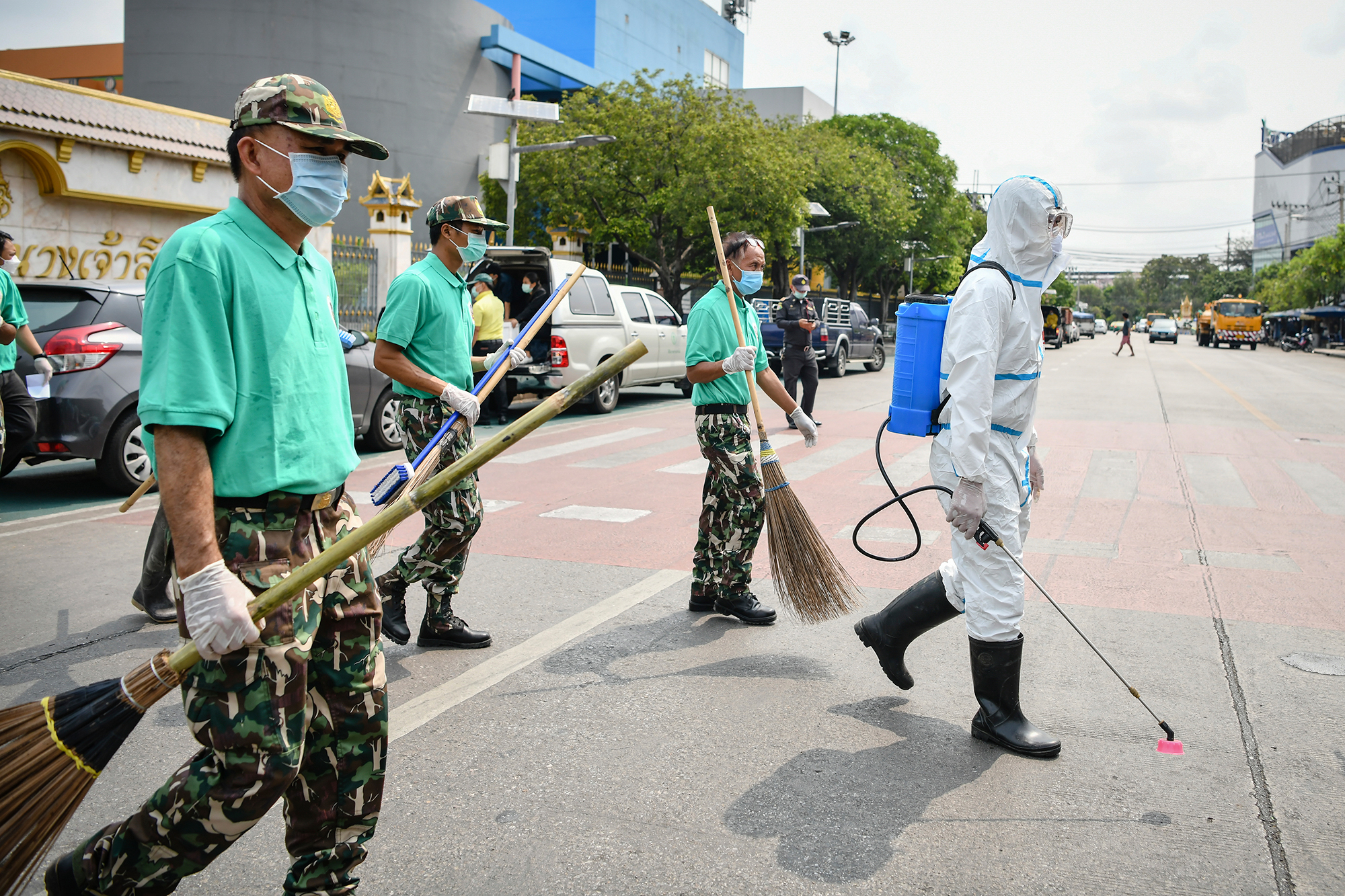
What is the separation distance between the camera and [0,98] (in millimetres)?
14539

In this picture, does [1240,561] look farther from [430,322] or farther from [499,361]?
[430,322]

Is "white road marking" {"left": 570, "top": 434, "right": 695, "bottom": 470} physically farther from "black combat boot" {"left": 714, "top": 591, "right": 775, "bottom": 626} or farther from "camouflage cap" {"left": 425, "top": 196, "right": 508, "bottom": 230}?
"camouflage cap" {"left": 425, "top": 196, "right": 508, "bottom": 230}

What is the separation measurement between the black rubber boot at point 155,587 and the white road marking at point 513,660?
5.31ft

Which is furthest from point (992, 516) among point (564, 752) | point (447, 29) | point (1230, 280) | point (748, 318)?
point (1230, 280)

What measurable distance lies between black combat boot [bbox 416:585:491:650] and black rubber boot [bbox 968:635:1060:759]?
7.40 feet

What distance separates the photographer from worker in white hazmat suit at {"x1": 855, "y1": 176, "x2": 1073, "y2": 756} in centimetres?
360

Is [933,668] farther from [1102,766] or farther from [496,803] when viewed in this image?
[496,803]

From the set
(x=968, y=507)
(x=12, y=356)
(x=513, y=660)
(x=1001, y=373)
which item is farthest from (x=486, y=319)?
(x=968, y=507)

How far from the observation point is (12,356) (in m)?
6.88

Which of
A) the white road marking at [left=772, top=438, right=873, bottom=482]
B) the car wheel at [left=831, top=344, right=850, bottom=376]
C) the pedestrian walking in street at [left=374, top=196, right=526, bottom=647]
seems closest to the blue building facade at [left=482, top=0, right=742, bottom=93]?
the car wheel at [left=831, top=344, right=850, bottom=376]

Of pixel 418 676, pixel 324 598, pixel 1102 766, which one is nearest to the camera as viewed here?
pixel 324 598

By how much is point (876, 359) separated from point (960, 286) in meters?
23.7

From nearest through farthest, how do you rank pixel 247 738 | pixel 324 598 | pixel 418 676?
pixel 247 738
pixel 324 598
pixel 418 676

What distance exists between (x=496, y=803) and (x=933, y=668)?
222cm
